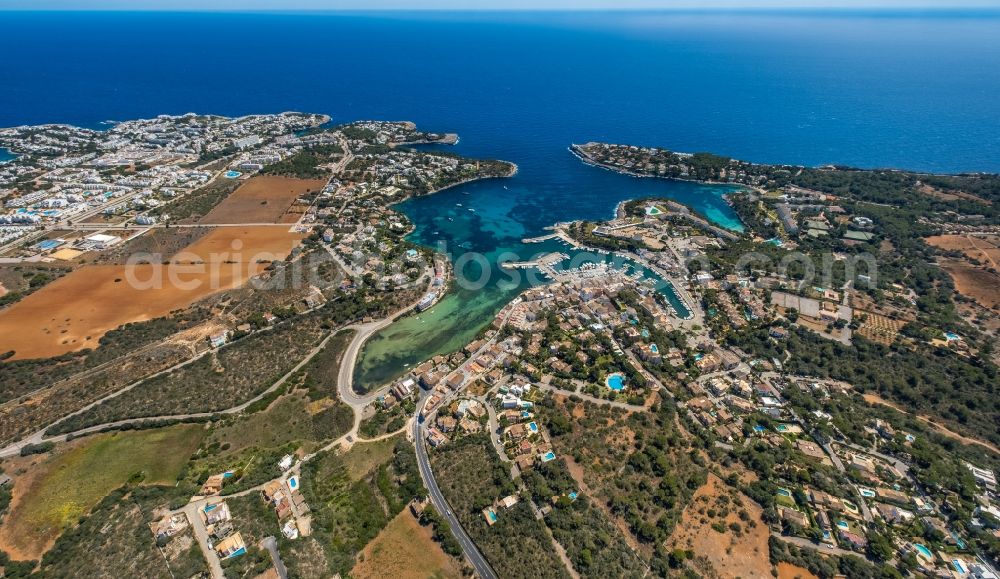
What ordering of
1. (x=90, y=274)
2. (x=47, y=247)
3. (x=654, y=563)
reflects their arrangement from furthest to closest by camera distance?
(x=47, y=247) → (x=90, y=274) → (x=654, y=563)

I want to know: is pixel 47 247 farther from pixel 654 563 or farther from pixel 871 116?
pixel 871 116

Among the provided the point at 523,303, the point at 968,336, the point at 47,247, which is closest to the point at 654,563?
the point at 523,303

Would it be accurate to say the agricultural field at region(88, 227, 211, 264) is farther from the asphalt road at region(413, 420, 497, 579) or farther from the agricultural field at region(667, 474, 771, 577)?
the agricultural field at region(667, 474, 771, 577)

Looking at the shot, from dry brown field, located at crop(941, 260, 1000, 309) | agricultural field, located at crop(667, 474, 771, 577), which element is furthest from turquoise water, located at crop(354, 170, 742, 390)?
dry brown field, located at crop(941, 260, 1000, 309)

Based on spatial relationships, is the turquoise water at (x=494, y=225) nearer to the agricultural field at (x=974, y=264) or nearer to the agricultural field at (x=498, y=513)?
the agricultural field at (x=498, y=513)

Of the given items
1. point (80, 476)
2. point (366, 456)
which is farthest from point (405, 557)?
point (80, 476)

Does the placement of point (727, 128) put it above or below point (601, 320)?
above
